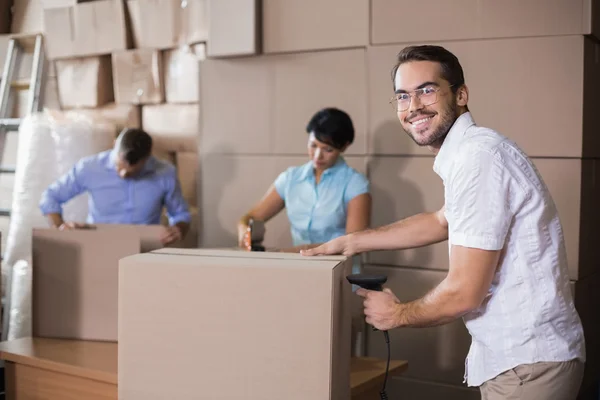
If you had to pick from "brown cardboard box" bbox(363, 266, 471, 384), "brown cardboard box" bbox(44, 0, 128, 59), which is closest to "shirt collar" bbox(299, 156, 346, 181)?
"brown cardboard box" bbox(363, 266, 471, 384)

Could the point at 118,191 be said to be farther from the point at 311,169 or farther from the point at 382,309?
the point at 382,309

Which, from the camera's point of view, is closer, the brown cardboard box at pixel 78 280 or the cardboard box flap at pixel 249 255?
the cardboard box flap at pixel 249 255

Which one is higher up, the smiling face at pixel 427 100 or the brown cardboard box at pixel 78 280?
the smiling face at pixel 427 100

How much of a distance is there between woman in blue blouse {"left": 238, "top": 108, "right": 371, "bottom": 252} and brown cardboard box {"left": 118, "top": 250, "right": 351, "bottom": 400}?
1.05 m

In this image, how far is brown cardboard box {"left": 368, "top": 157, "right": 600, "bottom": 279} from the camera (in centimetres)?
232

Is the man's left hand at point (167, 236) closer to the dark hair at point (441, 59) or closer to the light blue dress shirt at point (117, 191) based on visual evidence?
Answer: the light blue dress shirt at point (117, 191)

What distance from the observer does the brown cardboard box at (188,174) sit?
11.2ft

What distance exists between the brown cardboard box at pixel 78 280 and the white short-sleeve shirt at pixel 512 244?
106cm

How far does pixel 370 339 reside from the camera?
2.73 metres

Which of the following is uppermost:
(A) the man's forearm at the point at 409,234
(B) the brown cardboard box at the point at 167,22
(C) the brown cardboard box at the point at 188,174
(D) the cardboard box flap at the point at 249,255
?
(B) the brown cardboard box at the point at 167,22

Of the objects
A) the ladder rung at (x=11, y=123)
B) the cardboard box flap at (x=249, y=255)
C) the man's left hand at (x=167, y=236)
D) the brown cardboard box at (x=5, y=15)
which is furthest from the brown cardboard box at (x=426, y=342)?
the brown cardboard box at (x=5, y=15)

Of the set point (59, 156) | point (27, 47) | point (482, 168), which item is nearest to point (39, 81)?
point (27, 47)

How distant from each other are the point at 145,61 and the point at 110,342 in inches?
73.8

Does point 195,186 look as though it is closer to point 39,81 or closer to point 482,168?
point 39,81
